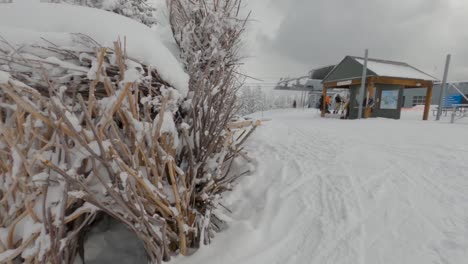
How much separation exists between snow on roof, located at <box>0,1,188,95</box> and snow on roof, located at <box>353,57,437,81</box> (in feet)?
37.6

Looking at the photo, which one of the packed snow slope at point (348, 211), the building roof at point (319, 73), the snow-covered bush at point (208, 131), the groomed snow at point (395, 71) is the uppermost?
the building roof at point (319, 73)

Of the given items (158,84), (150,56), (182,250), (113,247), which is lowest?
(113,247)

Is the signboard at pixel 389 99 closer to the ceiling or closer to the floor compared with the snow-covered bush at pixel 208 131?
closer to the ceiling

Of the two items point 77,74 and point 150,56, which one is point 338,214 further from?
point 77,74

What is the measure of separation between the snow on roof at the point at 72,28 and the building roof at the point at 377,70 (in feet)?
37.5

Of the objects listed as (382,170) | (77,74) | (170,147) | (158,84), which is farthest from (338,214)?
(77,74)

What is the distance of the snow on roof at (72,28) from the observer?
1.39 metres

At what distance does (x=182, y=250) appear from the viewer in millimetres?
1755

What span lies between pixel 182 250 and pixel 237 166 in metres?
1.56

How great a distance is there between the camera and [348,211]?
214 cm

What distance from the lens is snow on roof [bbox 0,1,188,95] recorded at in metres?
1.39

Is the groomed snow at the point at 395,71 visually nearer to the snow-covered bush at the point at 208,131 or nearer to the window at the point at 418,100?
the snow-covered bush at the point at 208,131

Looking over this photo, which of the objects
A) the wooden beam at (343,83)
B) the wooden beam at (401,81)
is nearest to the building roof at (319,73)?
the wooden beam at (343,83)

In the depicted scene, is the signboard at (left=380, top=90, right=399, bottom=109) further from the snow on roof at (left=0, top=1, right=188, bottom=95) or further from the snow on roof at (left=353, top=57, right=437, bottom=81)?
the snow on roof at (left=0, top=1, right=188, bottom=95)
